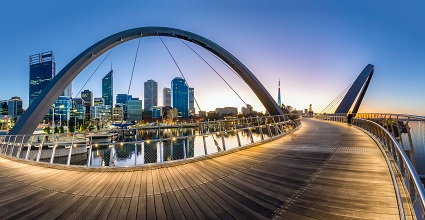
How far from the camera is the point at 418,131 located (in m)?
6.33

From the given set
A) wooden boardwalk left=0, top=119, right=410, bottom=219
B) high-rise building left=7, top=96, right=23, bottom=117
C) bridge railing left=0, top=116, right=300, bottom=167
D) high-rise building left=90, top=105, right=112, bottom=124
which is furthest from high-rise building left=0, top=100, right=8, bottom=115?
wooden boardwalk left=0, top=119, right=410, bottom=219

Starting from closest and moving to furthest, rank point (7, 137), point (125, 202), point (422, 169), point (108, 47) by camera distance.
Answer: point (125, 202)
point (7, 137)
point (108, 47)
point (422, 169)

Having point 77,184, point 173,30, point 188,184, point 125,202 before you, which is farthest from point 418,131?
point 173,30

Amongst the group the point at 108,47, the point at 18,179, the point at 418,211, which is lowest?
the point at 18,179

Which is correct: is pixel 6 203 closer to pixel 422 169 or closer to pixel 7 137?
pixel 7 137

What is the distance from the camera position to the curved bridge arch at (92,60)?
46.6 feet

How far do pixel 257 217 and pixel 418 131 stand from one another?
707cm

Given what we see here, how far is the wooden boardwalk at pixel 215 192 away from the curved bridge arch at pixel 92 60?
11.1 metres

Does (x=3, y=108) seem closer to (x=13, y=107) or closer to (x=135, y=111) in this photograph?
(x=13, y=107)

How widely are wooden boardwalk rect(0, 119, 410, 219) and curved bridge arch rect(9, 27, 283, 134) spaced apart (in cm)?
1109

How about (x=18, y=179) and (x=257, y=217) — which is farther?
(x=18, y=179)

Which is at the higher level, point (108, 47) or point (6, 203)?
point (108, 47)

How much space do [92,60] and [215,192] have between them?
701 inches

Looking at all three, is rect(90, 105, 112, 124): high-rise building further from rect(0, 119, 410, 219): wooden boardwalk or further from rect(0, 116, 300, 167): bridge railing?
rect(0, 119, 410, 219): wooden boardwalk
